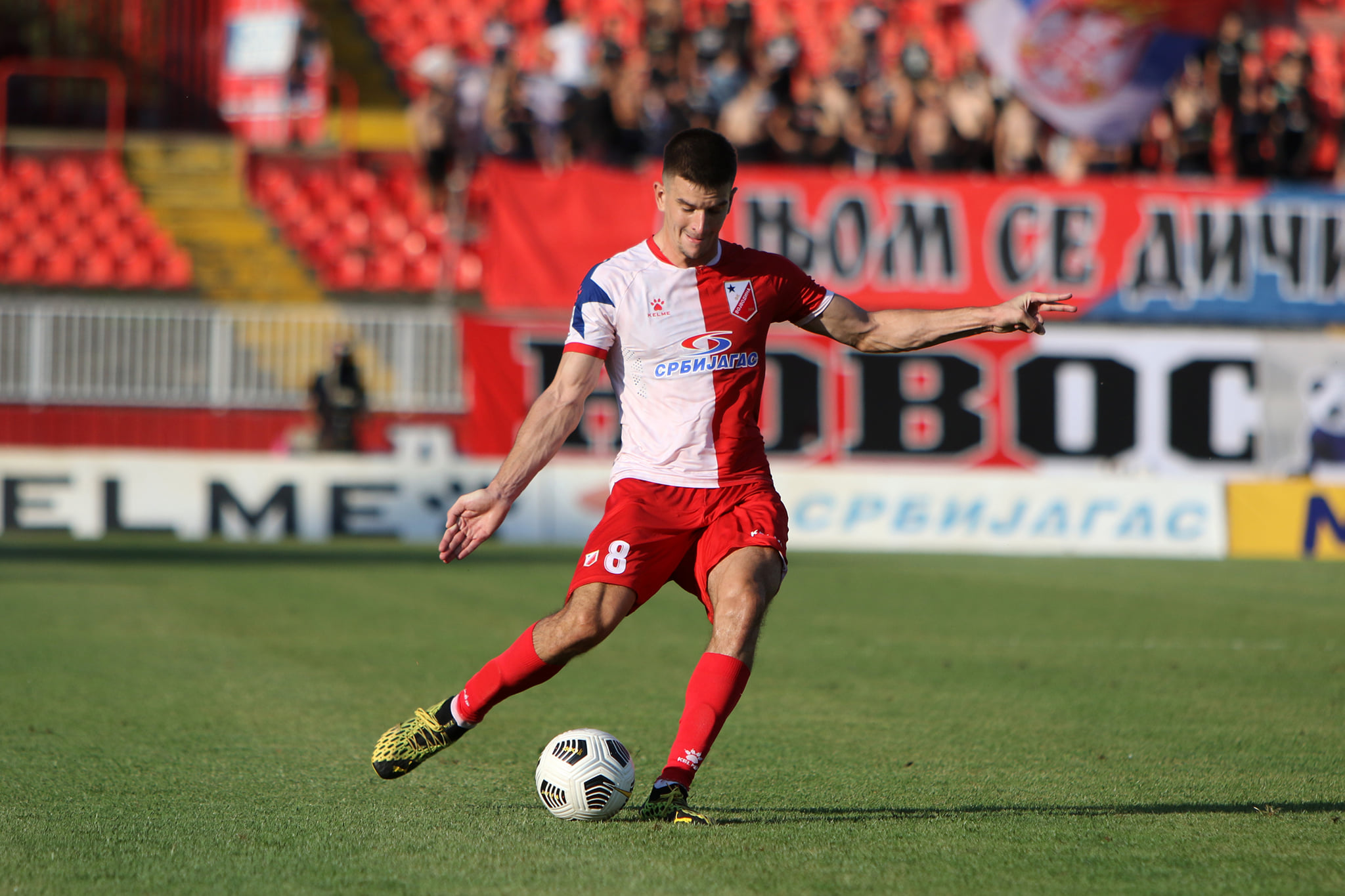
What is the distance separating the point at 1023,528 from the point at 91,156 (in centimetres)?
1347

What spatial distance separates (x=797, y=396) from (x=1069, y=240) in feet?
12.5

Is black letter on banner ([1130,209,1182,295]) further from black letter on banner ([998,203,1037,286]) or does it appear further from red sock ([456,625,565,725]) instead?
red sock ([456,625,565,725])

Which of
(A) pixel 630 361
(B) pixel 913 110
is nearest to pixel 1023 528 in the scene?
(B) pixel 913 110

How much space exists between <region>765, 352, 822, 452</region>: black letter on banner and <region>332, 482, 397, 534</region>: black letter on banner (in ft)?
15.3

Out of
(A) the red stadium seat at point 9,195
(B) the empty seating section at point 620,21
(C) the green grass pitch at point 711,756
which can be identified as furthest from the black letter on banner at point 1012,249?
(A) the red stadium seat at point 9,195

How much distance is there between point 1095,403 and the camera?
18.7 meters

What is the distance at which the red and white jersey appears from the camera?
4852mm

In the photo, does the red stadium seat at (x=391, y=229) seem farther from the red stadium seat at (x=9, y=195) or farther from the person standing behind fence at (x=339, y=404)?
the red stadium seat at (x=9, y=195)

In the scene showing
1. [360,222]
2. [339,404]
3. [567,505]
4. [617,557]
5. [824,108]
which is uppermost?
[824,108]

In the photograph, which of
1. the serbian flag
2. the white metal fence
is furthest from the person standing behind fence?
the serbian flag

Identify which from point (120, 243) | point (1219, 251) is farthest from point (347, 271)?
point (1219, 251)

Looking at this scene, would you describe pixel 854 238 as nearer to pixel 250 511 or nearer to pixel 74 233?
pixel 250 511

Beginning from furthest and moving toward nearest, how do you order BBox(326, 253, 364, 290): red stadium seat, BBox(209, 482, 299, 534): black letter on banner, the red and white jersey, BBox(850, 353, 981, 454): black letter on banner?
BBox(326, 253, 364, 290): red stadium seat, BBox(850, 353, 981, 454): black letter on banner, BBox(209, 482, 299, 534): black letter on banner, the red and white jersey

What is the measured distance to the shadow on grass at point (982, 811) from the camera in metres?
4.75
